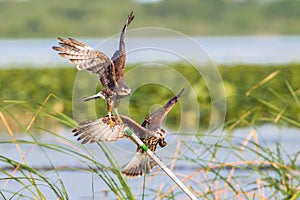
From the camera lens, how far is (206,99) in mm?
9227

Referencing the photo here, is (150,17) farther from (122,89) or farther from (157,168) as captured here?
(122,89)

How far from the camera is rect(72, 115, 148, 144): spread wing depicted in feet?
4.20

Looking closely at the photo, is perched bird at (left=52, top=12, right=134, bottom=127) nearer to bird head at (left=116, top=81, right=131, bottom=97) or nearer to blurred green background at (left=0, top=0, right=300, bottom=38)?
bird head at (left=116, top=81, right=131, bottom=97)

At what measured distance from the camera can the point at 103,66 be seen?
4.18 ft

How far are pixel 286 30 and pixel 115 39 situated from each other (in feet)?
108

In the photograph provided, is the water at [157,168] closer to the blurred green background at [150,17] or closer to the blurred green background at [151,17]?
the blurred green background at [150,17]

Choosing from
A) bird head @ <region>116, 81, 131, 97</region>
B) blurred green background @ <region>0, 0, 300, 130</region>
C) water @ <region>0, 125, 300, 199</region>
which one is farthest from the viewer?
blurred green background @ <region>0, 0, 300, 130</region>

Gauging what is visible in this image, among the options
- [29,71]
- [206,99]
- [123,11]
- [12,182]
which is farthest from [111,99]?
[123,11]

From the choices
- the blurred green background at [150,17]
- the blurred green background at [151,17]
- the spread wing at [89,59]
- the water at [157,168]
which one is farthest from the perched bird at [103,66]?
the blurred green background at [151,17]

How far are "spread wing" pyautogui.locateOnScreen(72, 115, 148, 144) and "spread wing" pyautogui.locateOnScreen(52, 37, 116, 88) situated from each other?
6cm

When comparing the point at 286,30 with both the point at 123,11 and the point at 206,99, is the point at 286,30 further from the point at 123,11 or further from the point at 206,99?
the point at 206,99

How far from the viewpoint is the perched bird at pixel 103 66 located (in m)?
1.27

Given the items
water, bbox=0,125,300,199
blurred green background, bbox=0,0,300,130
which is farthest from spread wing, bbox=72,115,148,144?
blurred green background, bbox=0,0,300,130

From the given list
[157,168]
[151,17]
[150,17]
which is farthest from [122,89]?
[151,17]
